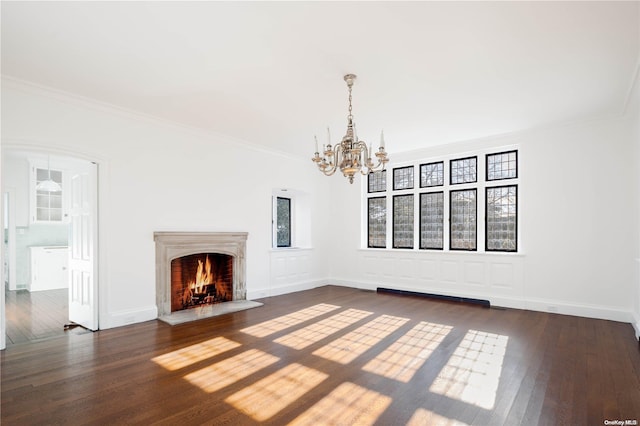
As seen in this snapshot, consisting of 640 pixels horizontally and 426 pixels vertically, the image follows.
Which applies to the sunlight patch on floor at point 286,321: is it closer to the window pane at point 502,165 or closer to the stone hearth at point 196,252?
the stone hearth at point 196,252

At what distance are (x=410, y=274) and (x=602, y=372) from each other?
3938mm

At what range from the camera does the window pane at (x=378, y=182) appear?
25.2ft

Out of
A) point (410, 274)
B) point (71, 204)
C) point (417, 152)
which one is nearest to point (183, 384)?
point (71, 204)

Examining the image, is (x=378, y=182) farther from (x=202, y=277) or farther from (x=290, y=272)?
(x=202, y=277)

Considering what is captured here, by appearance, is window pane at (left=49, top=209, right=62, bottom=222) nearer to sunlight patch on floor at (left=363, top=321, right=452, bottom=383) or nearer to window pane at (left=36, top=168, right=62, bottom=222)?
window pane at (left=36, top=168, right=62, bottom=222)

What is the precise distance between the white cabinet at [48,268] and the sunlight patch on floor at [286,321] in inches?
232

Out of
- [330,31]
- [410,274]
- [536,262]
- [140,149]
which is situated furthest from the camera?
[410,274]

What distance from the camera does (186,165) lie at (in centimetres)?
551

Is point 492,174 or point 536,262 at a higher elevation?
point 492,174

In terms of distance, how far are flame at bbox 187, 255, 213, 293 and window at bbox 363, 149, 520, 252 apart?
3639mm

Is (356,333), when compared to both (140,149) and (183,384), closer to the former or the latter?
(183,384)

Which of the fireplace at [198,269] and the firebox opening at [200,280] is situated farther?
the firebox opening at [200,280]

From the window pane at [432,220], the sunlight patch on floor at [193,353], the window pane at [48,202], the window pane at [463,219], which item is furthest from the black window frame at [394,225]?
the window pane at [48,202]

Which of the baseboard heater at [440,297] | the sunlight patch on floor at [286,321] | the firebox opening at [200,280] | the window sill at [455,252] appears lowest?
the baseboard heater at [440,297]
